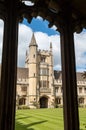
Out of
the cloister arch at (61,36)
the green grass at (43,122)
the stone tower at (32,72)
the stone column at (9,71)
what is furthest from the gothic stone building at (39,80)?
the stone column at (9,71)

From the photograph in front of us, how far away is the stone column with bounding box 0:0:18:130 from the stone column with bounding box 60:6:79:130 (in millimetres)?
424

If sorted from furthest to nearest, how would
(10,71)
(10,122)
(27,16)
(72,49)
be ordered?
(72,49)
(27,16)
(10,71)
(10,122)

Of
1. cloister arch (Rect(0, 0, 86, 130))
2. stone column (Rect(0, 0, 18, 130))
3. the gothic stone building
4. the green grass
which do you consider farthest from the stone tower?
stone column (Rect(0, 0, 18, 130))

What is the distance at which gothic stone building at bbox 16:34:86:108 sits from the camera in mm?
28062

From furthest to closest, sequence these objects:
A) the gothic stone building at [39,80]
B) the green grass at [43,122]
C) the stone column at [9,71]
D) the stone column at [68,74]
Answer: the gothic stone building at [39,80] → the green grass at [43,122] → the stone column at [68,74] → the stone column at [9,71]

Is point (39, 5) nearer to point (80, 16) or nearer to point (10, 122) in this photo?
point (80, 16)

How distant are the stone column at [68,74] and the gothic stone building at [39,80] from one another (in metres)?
25.9

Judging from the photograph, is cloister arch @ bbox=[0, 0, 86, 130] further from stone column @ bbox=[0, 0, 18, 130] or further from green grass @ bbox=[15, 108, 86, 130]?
green grass @ bbox=[15, 108, 86, 130]

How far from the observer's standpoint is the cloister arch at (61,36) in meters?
1.37

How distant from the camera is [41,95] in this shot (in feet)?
95.8

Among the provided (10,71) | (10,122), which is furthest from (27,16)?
(10,122)

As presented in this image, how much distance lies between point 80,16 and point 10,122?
120 cm

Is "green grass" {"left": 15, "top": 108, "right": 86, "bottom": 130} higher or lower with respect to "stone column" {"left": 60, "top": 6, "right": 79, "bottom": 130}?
lower

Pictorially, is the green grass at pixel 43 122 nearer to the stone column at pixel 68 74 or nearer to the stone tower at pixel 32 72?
the stone column at pixel 68 74
